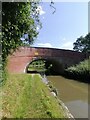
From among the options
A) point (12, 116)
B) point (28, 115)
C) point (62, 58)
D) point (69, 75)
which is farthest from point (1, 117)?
point (62, 58)

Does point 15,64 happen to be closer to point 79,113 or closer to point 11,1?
point 79,113

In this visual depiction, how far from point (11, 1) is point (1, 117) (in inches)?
132

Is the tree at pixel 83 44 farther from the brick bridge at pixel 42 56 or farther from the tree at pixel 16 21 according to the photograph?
the tree at pixel 16 21

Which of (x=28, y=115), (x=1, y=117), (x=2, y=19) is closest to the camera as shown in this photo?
(x=1, y=117)

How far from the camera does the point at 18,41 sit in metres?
9.83

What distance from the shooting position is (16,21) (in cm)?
871

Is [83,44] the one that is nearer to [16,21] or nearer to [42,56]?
[42,56]

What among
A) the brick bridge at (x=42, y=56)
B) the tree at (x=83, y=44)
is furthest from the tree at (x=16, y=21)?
the tree at (x=83, y=44)

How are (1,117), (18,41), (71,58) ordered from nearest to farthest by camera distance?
(1,117)
(18,41)
(71,58)

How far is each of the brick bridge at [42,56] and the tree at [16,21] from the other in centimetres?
2196

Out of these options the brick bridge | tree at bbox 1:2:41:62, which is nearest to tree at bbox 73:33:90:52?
the brick bridge

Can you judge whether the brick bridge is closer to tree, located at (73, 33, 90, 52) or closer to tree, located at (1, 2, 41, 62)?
tree, located at (1, 2, 41, 62)

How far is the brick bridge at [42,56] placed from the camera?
3259 centimetres

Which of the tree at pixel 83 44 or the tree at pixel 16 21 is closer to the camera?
the tree at pixel 16 21
